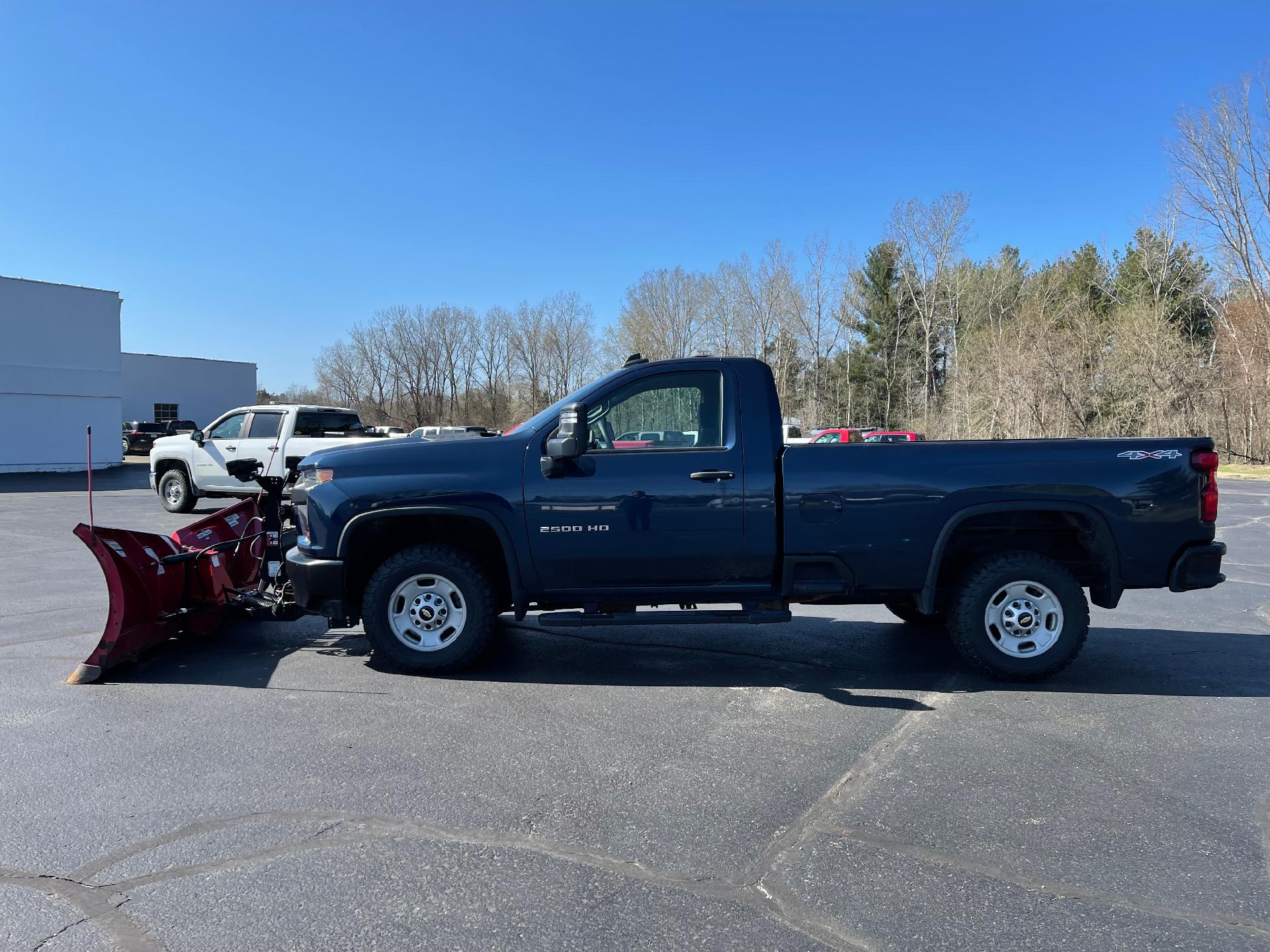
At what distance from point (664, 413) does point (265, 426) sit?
12.3 metres

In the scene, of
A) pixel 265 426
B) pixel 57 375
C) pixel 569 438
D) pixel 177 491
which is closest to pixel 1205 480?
pixel 569 438

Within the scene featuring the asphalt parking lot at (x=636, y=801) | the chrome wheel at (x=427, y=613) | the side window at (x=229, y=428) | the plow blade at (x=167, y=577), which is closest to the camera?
the asphalt parking lot at (x=636, y=801)

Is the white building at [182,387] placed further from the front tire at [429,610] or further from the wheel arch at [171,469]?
the front tire at [429,610]

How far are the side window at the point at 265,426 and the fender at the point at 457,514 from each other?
437 inches

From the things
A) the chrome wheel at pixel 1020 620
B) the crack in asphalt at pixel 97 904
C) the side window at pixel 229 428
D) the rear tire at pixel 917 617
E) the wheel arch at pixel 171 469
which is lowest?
the crack in asphalt at pixel 97 904

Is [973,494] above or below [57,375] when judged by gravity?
below

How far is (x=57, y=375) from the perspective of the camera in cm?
3183

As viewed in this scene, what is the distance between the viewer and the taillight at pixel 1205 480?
5305 millimetres

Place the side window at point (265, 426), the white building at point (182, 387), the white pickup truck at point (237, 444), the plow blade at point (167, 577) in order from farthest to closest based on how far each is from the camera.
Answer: the white building at point (182, 387)
the side window at point (265, 426)
the white pickup truck at point (237, 444)
the plow blade at point (167, 577)

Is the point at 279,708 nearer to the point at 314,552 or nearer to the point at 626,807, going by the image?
the point at 314,552

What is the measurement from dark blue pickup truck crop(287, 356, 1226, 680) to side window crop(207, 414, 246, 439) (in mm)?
11526

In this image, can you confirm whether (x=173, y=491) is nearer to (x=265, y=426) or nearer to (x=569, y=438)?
(x=265, y=426)

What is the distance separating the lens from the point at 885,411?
60875 mm

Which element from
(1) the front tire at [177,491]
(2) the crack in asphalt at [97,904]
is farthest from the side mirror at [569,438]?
(1) the front tire at [177,491]
